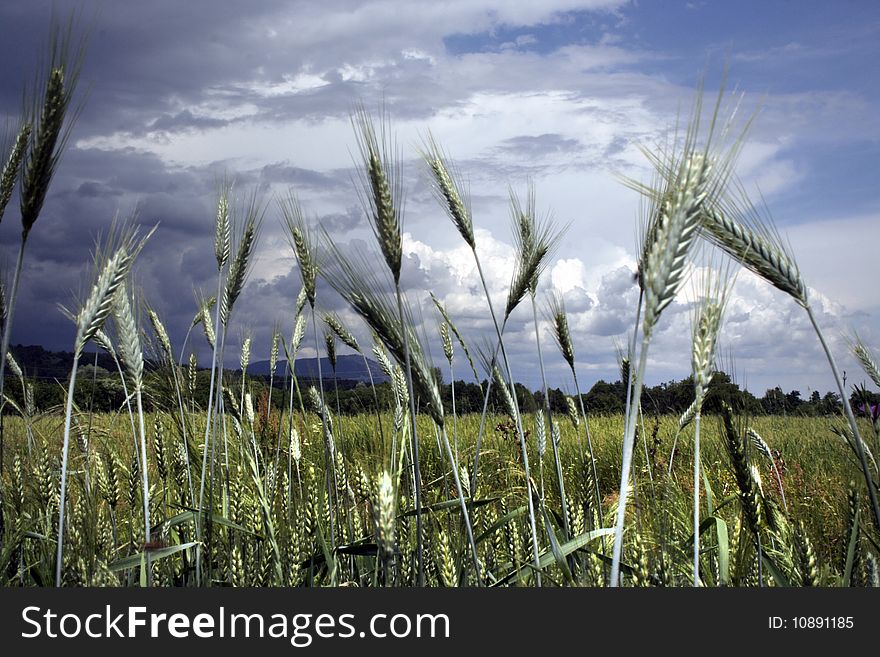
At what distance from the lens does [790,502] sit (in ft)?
18.7

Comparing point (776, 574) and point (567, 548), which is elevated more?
point (567, 548)

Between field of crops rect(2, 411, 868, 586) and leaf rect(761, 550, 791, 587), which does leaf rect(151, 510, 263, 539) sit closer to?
field of crops rect(2, 411, 868, 586)

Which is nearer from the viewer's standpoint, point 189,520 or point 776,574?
point 776,574

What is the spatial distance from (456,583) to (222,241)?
182 cm

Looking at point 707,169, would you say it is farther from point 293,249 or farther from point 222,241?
point 222,241

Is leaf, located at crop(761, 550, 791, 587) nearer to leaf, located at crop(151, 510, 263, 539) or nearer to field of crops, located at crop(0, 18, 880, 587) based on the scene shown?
field of crops, located at crop(0, 18, 880, 587)

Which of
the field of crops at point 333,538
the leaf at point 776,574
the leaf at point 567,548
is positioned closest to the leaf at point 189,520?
the field of crops at point 333,538

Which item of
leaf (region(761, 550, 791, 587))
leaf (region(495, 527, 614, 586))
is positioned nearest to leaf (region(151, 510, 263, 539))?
leaf (region(495, 527, 614, 586))

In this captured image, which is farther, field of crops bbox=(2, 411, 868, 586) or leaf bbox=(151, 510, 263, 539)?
leaf bbox=(151, 510, 263, 539)

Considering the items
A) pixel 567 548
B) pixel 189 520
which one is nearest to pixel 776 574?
pixel 567 548

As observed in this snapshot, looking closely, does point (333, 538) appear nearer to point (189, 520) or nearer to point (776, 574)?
point (189, 520)

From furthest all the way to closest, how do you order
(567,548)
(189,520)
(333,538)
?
1. (189,520)
2. (333,538)
3. (567,548)

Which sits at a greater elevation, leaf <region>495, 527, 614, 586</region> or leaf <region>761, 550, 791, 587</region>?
leaf <region>495, 527, 614, 586</region>

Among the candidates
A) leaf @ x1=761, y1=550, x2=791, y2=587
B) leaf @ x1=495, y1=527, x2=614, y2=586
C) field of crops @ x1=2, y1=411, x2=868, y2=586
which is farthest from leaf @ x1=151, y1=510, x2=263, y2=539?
leaf @ x1=761, y1=550, x2=791, y2=587
